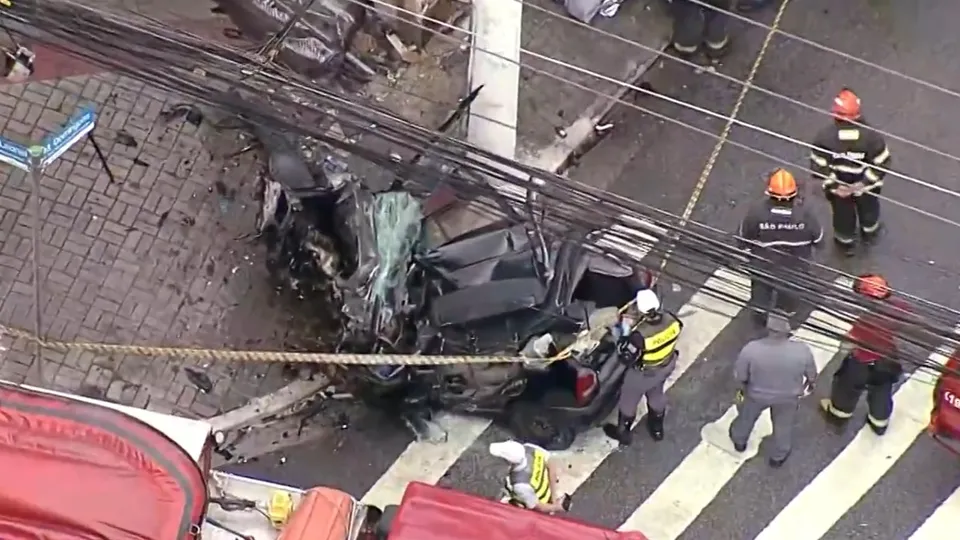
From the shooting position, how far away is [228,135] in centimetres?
1173

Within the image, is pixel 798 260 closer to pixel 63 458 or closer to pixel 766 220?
pixel 766 220

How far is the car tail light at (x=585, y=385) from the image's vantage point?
33.4 ft

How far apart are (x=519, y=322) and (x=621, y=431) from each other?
125cm

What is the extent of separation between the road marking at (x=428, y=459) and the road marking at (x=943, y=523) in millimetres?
3301

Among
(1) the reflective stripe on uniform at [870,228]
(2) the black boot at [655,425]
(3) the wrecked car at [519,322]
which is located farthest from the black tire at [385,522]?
(1) the reflective stripe on uniform at [870,228]

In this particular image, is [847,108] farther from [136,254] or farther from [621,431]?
[136,254]

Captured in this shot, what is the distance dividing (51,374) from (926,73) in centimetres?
785

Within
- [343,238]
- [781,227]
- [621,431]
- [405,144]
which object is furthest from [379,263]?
[781,227]

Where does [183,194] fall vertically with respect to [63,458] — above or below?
above

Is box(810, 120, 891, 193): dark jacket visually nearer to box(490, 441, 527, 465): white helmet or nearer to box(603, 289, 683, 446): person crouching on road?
box(603, 289, 683, 446): person crouching on road

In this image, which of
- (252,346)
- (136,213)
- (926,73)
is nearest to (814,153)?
(926,73)

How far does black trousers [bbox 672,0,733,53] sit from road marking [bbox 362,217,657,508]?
294cm

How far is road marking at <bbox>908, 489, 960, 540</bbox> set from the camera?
10328 millimetres

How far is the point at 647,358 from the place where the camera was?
9.92 meters
